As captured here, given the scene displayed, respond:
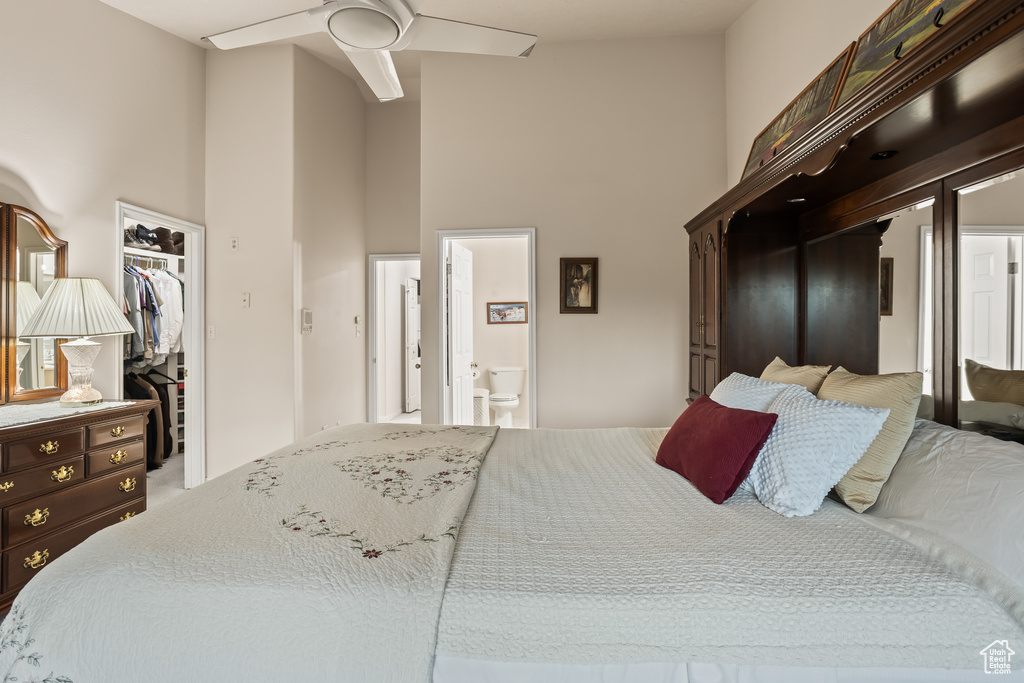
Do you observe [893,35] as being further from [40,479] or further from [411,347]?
[411,347]

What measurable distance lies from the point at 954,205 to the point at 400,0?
193 centimetres

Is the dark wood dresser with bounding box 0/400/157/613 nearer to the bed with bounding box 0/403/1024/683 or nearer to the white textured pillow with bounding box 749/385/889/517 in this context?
the bed with bounding box 0/403/1024/683

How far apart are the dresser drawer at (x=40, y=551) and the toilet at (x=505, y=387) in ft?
11.2

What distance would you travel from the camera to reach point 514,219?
4.01m

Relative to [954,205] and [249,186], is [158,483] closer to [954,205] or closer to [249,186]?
[249,186]

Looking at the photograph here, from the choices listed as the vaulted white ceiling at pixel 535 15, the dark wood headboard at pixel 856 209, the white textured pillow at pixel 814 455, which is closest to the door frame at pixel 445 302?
the dark wood headboard at pixel 856 209

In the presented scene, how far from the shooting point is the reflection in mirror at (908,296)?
170cm

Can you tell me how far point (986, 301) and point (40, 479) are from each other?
3581 millimetres

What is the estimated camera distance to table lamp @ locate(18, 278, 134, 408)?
2.46 m

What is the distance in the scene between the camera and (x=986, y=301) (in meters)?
1.50

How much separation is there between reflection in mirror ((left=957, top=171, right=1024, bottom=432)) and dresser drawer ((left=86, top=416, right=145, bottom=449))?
3513 mm

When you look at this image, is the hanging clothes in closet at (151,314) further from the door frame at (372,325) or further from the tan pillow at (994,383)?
the tan pillow at (994,383)

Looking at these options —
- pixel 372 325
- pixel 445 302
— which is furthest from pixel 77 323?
pixel 372 325

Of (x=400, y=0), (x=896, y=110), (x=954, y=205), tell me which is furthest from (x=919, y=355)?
(x=400, y=0)
